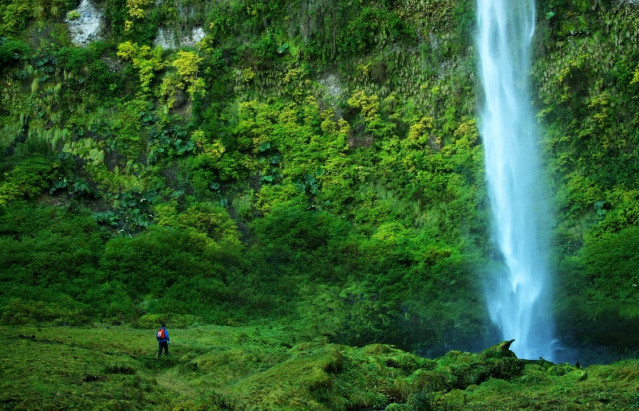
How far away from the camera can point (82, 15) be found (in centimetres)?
3941

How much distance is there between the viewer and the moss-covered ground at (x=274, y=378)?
1177cm

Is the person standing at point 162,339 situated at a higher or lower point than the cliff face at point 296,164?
lower

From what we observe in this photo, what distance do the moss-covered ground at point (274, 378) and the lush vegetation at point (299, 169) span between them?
176 inches

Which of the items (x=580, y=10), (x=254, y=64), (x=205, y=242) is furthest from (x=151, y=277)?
(x=580, y=10)

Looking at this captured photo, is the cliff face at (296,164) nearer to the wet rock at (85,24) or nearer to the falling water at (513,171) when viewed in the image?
the wet rock at (85,24)

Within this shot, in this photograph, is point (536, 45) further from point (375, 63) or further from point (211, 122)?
point (211, 122)

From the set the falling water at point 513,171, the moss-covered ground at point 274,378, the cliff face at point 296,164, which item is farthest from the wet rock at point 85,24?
the moss-covered ground at point 274,378

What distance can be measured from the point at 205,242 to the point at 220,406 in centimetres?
1823

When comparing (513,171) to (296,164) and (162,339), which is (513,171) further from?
(162,339)

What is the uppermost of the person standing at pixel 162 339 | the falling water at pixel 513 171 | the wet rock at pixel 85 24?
the wet rock at pixel 85 24

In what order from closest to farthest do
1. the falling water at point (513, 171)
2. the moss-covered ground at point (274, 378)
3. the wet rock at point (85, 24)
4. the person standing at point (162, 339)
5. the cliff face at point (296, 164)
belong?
the moss-covered ground at point (274, 378), the person standing at point (162, 339), the cliff face at point (296, 164), the falling water at point (513, 171), the wet rock at point (85, 24)

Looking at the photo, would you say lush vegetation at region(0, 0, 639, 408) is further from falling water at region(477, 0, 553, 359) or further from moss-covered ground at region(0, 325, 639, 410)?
moss-covered ground at region(0, 325, 639, 410)

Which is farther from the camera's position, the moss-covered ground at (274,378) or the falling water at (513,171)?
the falling water at (513,171)

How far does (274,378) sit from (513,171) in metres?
20.7
